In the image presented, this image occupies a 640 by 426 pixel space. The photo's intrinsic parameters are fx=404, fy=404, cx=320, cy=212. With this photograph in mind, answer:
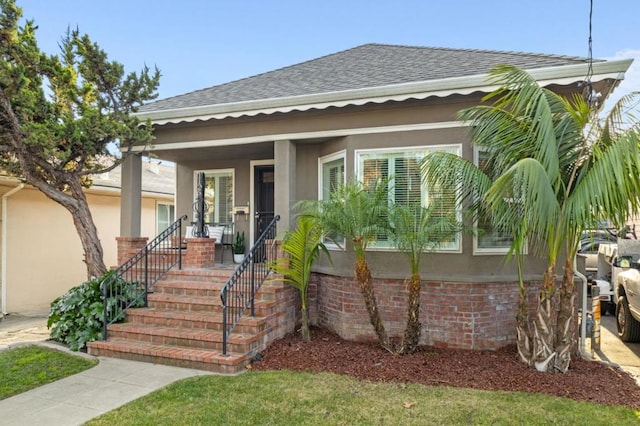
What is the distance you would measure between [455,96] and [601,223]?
8.60ft

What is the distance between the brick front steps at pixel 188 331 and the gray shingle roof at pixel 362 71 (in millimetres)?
3548

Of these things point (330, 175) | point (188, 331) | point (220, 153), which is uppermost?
point (220, 153)

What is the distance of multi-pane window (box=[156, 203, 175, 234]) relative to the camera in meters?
14.6

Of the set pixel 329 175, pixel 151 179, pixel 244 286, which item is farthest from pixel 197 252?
pixel 151 179

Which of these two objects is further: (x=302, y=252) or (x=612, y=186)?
(x=302, y=252)

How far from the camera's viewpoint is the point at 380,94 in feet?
20.1

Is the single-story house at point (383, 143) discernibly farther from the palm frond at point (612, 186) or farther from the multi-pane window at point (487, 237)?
the palm frond at point (612, 186)

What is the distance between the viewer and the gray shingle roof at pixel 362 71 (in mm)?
6410

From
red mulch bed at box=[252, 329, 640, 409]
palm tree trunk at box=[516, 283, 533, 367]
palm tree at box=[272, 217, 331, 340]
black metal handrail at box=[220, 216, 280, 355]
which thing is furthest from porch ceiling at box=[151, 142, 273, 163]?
palm tree trunk at box=[516, 283, 533, 367]

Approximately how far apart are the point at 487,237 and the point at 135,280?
6023mm

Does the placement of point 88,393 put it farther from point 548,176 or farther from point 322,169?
point 548,176

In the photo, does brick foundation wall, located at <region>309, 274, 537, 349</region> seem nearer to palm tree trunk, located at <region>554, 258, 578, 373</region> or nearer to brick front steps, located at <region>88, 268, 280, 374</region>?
palm tree trunk, located at <region>554, 258, 578, 373</region>

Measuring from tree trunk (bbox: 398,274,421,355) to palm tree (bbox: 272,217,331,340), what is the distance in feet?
4.35

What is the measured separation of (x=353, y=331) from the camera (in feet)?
21.0
